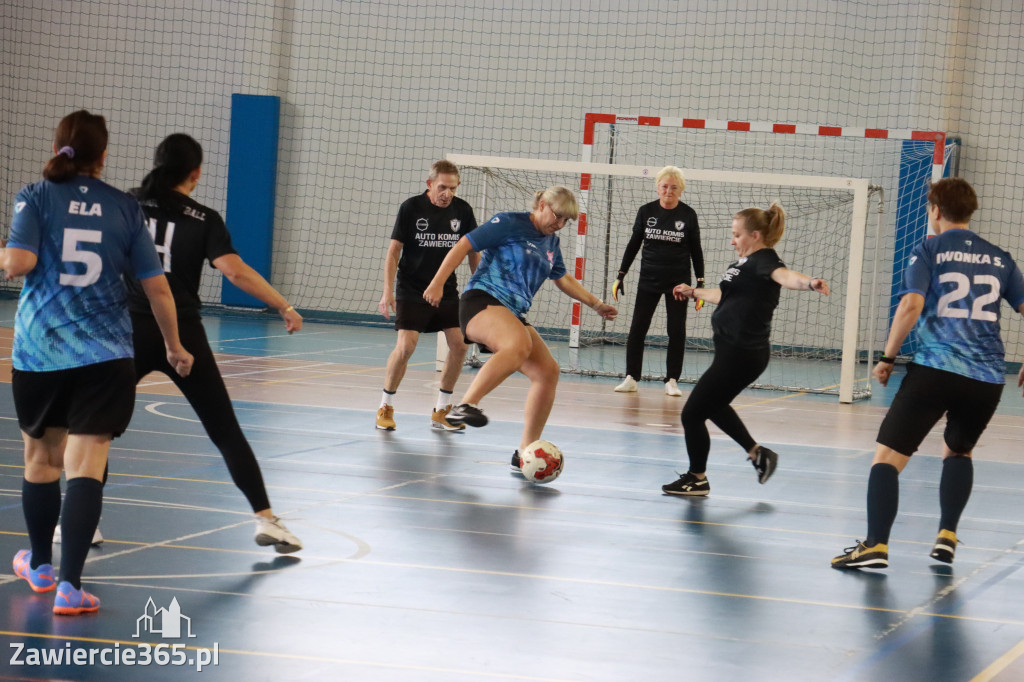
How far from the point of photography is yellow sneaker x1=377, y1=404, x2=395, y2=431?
8.44 metres

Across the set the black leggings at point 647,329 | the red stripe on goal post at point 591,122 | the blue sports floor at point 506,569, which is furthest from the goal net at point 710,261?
the blue sports floor at point 506,569

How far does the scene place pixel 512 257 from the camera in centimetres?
708

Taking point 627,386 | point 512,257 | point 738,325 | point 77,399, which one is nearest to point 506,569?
point 77,399

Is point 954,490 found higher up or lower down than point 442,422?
higher up

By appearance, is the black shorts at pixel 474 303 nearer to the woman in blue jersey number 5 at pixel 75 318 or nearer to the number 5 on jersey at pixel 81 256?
the woman in blue jersey number 5 at pixel 75 318

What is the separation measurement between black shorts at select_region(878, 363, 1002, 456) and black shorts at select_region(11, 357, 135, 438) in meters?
3.05

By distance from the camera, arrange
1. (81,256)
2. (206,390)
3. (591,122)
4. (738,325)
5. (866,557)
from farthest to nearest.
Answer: (591,122)
(738,325)
(866,557)
(206,390)
(81,256)

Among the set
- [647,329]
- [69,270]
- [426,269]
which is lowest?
[647,329]

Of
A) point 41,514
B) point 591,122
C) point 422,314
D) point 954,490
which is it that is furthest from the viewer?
point 591,122

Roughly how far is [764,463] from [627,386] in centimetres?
482

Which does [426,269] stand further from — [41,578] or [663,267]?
[41,578]

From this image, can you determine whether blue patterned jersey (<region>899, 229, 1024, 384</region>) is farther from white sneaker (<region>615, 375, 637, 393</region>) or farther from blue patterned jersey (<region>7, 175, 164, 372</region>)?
white sneaker (<region>615, 375, 637, 393</region>)

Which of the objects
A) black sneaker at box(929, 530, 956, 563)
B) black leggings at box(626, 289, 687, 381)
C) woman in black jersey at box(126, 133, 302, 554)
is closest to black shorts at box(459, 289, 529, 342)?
woman in black jersey at box(126, 133, 302, 554)

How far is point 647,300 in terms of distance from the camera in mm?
11766
